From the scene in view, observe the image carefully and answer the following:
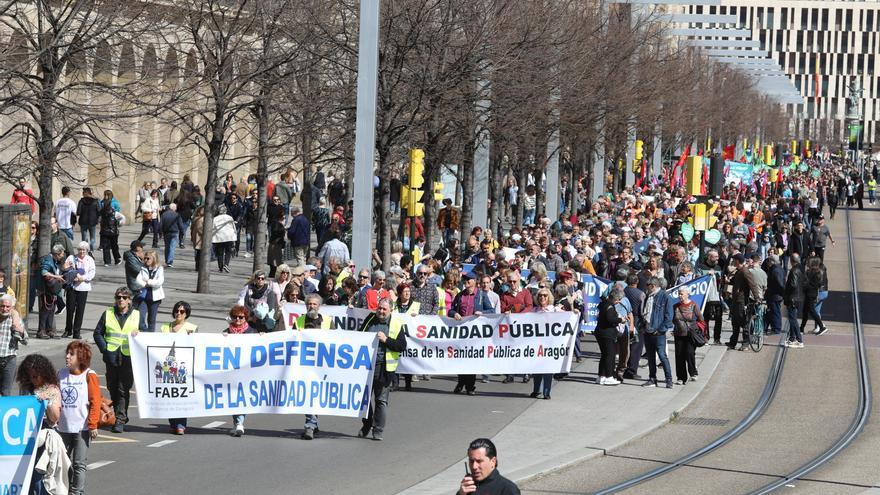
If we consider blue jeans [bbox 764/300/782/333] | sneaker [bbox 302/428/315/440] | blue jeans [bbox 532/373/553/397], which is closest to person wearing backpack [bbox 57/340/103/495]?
sneaker [bbox 302/428/315/440]

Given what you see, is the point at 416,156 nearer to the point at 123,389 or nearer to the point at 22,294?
the point at 22,294

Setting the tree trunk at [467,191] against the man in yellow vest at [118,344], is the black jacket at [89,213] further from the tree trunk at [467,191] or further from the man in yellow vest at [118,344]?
the man in yellow vest at [118,344]

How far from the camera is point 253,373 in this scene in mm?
15109

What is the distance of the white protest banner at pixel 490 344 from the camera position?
18.0 meters

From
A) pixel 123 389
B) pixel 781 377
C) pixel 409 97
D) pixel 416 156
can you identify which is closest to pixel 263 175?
pixel 409 97

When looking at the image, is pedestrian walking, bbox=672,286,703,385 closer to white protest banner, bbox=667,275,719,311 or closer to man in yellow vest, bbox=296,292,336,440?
white protest banner, bbox=667,275,719,311

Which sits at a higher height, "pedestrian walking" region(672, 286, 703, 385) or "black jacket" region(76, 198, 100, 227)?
"black jacket" region(76, 198, 100, 227)

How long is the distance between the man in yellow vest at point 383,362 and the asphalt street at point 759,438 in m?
2.08

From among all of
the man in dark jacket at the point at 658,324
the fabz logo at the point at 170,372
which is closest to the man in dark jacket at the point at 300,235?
the man in dark jacket at the point at 658,324

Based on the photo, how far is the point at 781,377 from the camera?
20766 mm

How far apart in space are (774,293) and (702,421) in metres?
7.58

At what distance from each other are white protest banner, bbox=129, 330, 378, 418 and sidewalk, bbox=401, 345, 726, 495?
161 cm

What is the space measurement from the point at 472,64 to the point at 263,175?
14.1 ft

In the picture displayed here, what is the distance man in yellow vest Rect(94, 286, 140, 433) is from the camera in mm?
14969
